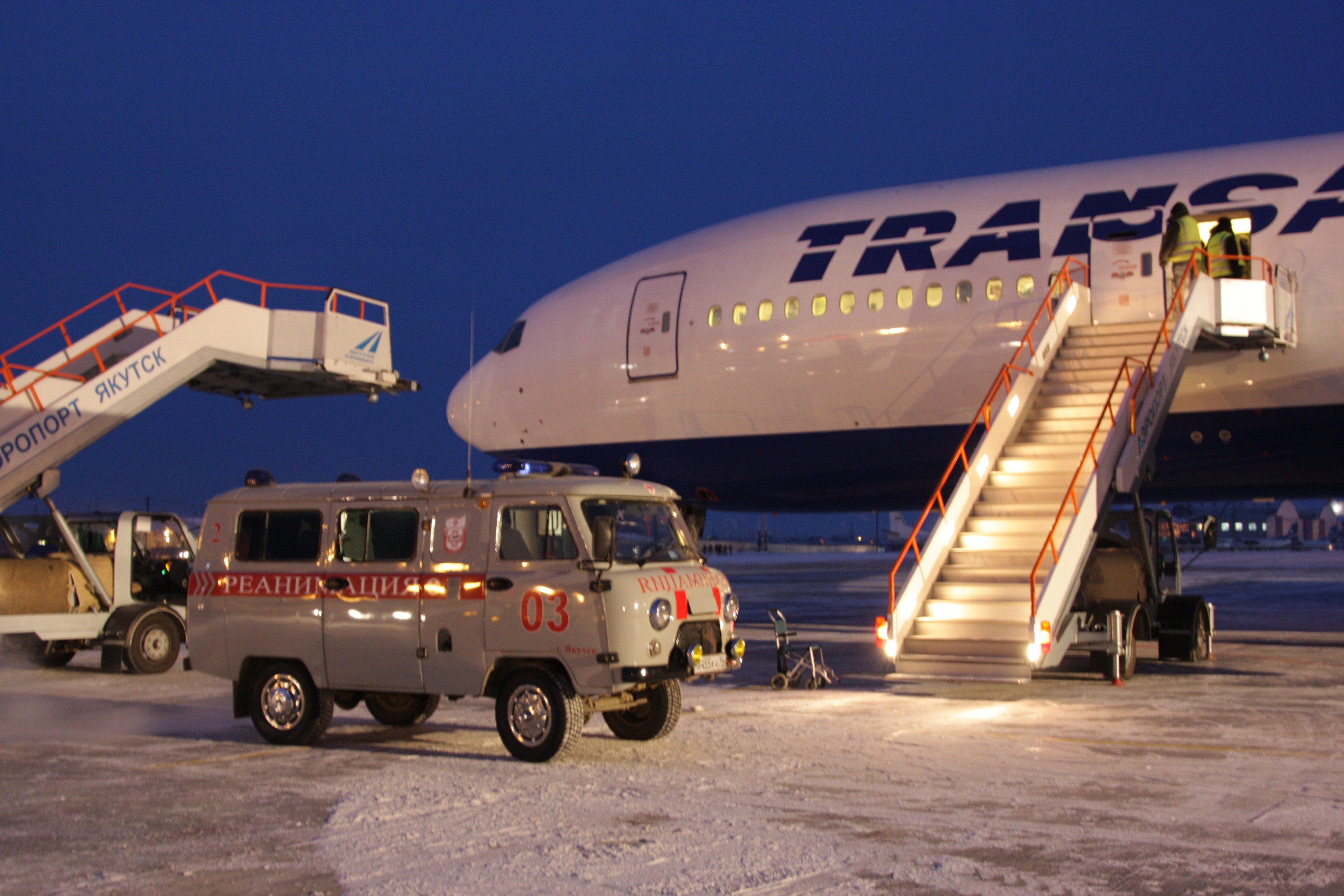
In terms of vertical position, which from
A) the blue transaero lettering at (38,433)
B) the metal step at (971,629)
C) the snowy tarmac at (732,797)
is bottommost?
the snowy tarmac at (732,797)

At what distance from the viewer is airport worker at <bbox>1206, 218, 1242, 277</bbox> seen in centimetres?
1491

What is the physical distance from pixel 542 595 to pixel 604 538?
0.67 m

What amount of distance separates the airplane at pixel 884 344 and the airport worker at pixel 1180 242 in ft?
2.63

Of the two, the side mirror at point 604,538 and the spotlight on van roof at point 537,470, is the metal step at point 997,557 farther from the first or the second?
the side mirror at point 604,538

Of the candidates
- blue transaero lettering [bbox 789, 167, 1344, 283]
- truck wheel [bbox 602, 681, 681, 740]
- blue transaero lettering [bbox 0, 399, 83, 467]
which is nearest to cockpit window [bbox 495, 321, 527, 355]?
blue transaero lettering [bbox 789, 167, 1344, 283]

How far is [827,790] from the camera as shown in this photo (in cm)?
777

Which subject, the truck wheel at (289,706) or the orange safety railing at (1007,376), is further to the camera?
the orange safety railing at (1007,376)

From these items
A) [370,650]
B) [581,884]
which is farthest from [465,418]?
[581,884]

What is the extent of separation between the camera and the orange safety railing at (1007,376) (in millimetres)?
13336

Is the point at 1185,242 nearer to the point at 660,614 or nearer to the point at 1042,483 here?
the point at 1042,483

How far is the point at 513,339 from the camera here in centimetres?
2122

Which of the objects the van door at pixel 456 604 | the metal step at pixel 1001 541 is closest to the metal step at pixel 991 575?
the metal step at pixel 1001 541

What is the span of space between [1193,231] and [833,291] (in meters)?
4.78

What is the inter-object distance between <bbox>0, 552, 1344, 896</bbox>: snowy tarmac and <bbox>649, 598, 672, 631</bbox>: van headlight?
0.95 metres
